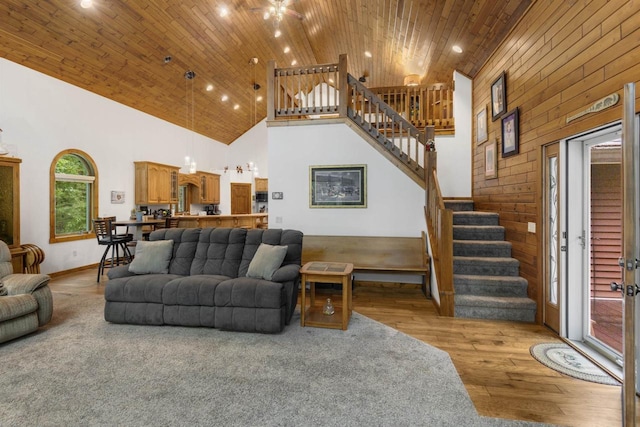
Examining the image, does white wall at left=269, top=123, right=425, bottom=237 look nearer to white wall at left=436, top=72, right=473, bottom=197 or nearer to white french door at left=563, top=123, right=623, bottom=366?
white wall at left=436, top=72, right=473, bottom=197

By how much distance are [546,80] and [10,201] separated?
7088 millimetres

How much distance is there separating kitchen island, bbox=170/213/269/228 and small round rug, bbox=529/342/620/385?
661 cm

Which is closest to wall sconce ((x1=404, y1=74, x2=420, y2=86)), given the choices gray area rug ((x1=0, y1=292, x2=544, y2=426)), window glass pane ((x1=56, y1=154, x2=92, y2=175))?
gray area rug ((x1=0, y1=292, x2=544, y2=426))

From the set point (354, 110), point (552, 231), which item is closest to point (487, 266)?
point (552, 231)

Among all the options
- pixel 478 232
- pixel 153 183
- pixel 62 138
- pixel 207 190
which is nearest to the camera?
pixel 478 232

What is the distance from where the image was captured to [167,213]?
7785 mm

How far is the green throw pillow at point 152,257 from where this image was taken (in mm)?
3736

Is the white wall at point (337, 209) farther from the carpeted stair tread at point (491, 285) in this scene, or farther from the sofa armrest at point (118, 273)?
Result: the sofa armrest at point (118, 273)

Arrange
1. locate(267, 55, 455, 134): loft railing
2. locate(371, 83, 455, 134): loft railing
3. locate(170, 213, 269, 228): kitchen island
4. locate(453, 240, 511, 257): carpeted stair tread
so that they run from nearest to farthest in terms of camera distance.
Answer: locate(453, 240, 511, 257): carpeted stair tread
locate(267, 55, 455, 134): loft railing
locate(371, 83, 455, 134): loft railing
locate(170, 213, 269, 228): kitchen island

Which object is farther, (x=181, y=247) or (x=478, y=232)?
(x=478, y=232)

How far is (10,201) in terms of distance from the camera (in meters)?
4.63

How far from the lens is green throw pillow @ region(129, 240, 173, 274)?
12.3 feet

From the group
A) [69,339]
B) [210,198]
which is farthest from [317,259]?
[210,198]

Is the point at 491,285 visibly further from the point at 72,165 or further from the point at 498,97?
the point at 72,165
